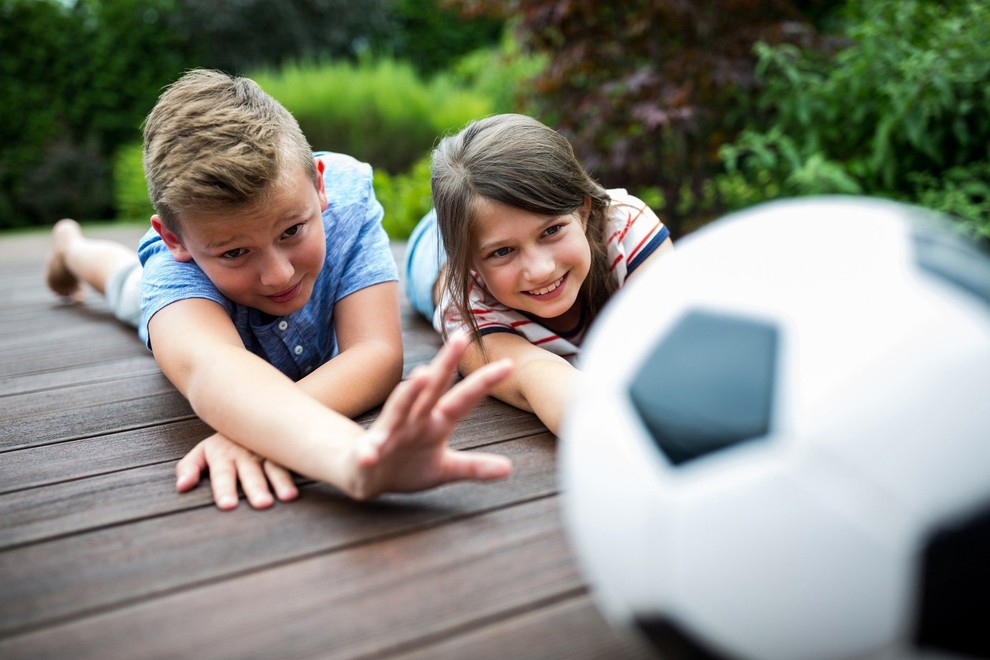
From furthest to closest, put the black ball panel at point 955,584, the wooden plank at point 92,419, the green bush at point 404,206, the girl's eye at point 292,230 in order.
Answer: the green bush at point 404,206 → the wooden plank at point 92,419 → the girl's eye at point 292,230 → the black ball panel at point 955,584

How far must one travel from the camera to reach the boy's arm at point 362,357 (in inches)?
71.7


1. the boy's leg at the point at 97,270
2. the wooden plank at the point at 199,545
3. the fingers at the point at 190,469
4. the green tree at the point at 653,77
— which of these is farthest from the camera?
the green tree at the point at 653,77

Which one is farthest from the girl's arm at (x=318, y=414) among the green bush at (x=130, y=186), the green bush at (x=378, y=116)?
the green bush at (x=130, y=186)

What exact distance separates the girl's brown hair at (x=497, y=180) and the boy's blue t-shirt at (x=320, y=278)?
10.7 inches

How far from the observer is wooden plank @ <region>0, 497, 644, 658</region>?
1.04 m

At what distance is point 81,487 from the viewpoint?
1.57 m

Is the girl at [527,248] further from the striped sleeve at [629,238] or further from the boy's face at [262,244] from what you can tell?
the boy's face at [262,244]

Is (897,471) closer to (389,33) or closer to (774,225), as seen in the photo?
(774,225)

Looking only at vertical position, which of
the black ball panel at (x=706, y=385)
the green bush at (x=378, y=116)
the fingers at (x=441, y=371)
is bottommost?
the green bush at (x=378, y=116)

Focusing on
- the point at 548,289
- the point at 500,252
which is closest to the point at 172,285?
the point at 500,252

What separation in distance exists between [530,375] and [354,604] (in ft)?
2.68

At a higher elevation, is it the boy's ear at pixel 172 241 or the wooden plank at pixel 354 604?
the boy's ear at pixel 172 241

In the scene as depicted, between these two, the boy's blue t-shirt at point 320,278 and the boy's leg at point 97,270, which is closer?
the boy's blue t-shirt at point 320,278

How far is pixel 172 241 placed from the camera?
186 cm
